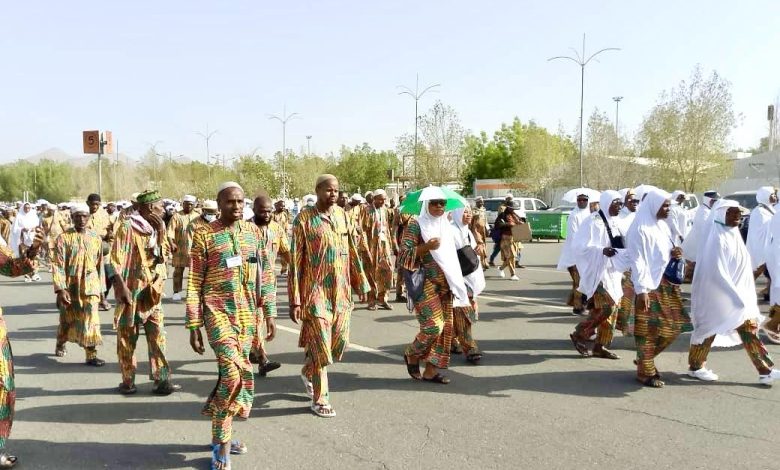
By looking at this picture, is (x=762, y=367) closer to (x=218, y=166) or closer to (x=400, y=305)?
(x=400, y=305)

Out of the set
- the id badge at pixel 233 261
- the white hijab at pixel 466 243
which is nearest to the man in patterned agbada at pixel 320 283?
the id badge at pixel 233 261

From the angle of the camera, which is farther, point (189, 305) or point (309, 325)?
point (309, 325)

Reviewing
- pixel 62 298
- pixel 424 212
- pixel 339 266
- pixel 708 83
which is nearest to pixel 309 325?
pixel 339 266

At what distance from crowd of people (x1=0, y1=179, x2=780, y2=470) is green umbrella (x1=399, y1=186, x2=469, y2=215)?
0.02 m

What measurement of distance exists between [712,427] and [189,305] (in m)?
4.24

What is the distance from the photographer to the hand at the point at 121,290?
6086 millimetres

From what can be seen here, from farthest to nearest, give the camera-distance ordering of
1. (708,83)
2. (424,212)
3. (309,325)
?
1. (708,83)
2. (424,212)
3. (309,325)

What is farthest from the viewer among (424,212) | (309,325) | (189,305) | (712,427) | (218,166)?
(218,166)

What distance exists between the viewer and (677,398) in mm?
6047

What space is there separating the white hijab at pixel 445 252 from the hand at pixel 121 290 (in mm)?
2949

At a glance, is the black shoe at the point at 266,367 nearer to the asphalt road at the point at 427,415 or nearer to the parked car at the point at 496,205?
the asphalt road at the point at 427,415

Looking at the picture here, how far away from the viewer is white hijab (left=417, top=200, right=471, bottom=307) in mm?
6730

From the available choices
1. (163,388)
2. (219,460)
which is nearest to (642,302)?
(219,460)

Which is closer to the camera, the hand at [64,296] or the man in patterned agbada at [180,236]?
the hand at [64,296]
